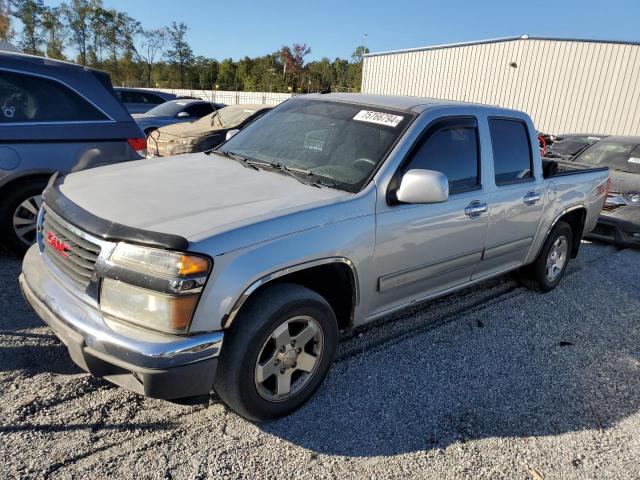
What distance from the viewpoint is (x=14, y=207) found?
448 centimetres

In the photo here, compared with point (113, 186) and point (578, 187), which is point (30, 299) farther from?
point (578, 187)

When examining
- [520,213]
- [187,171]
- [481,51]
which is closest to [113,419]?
[187,171]

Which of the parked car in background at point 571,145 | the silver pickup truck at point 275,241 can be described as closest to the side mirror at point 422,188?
the silver pickup truck at point 275,241

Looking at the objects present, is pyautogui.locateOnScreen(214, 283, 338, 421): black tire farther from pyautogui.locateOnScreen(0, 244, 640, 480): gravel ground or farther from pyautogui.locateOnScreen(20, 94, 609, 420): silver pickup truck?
pyautogui.locateOnScreen(0, 244, 640, 480): gravel ground

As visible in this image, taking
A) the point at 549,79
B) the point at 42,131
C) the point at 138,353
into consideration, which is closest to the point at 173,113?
the point at 42,131

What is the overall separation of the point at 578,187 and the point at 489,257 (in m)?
1.78

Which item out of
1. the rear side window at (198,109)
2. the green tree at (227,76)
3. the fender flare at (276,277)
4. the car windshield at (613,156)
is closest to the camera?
the fender flare at (276,277)

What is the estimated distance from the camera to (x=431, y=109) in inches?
139

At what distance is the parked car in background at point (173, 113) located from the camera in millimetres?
11798

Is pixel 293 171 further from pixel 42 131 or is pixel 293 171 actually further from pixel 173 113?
pixel 173 113

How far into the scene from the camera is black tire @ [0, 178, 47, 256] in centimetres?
445

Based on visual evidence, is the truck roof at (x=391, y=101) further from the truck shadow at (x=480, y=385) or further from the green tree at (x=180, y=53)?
the green tree at (x=180, y=53)

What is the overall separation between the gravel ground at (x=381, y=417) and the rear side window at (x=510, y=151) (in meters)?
1.34

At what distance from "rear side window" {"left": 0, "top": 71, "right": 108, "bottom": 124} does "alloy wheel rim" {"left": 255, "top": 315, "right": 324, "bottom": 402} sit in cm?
337
